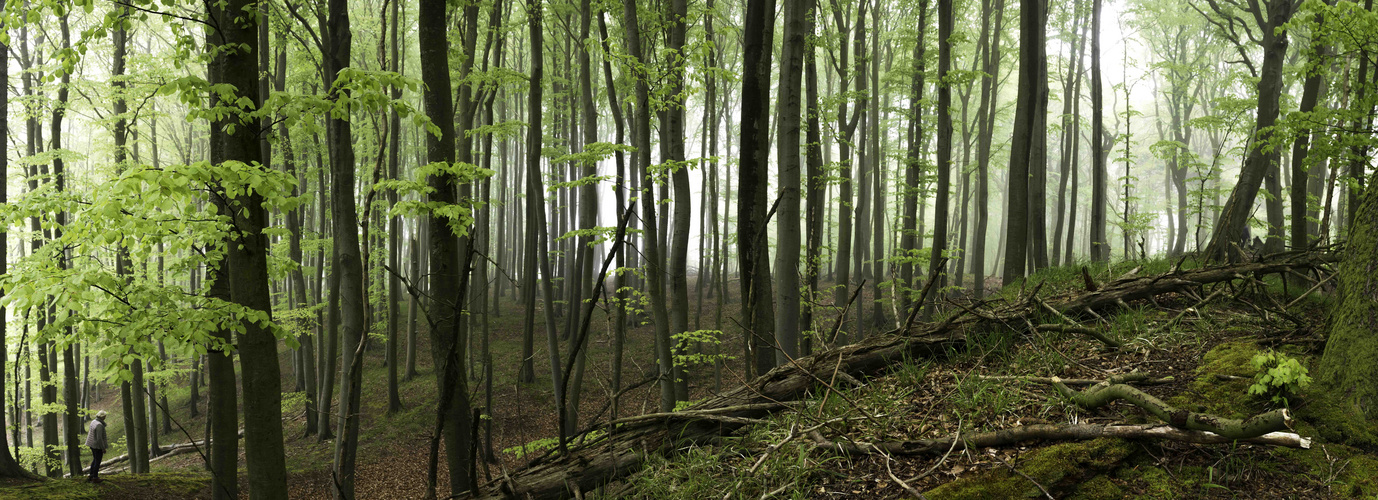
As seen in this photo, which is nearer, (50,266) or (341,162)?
(50,266)

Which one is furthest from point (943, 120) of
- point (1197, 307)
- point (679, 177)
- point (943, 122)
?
point (1197, 307)

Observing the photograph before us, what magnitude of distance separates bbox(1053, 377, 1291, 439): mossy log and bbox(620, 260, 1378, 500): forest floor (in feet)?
0.28

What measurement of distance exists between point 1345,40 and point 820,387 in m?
6.90

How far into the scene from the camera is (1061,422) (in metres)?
2.82

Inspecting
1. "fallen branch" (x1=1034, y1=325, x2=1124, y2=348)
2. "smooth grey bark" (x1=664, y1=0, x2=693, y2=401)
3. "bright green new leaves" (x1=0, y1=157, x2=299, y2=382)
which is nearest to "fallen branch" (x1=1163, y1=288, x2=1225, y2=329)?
"fallen branch" (x1=1034, y1=325, x2=1124, y2=348)

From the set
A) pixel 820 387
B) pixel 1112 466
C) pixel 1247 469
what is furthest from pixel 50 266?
pixel 1247 469

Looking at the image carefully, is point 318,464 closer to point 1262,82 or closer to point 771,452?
point 771,452

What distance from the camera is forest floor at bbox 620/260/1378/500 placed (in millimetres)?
2418

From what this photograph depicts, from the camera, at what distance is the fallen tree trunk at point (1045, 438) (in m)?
2.39

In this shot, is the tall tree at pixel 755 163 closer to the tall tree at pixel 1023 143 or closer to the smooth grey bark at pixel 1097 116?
the tall tree at pixel 1023 143

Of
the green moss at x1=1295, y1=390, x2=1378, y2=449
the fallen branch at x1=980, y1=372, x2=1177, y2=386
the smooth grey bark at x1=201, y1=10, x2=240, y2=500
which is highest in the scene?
the fallen branch at x1=980, y1=372, x2=1177, y2=386

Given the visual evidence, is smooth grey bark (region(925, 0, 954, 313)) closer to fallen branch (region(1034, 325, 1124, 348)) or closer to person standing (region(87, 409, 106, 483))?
fallen branch (region(1034, 325, 1124, 348))

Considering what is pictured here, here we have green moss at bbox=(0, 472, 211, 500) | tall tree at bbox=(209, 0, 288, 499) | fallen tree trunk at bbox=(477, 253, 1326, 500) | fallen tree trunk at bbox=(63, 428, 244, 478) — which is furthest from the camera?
fallen tree trunk at bbox=(63, 428, 244, 478)

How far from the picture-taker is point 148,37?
1769 centimetres
